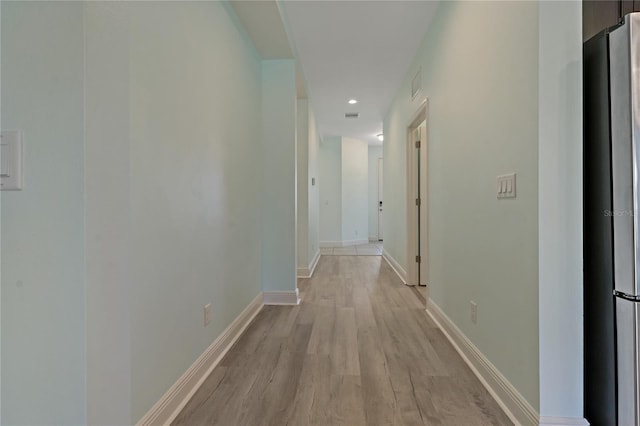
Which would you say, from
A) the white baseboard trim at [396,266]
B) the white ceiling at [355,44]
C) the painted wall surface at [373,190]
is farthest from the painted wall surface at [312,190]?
the painted wall surface at [373,190]

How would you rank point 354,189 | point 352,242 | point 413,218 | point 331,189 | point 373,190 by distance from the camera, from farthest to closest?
point 373,190, point 352,242, point 354,189, point 331,189, point 413,218

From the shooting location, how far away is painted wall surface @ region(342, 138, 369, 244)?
7.68 meters

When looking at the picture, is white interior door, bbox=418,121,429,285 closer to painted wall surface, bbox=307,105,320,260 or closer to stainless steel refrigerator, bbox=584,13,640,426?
painted wall surface, bbox=307,105,320,260

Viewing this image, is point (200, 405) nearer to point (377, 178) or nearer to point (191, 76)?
point (191, 76)

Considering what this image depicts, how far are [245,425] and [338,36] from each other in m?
3.17

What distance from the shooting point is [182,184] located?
1596 millimetres

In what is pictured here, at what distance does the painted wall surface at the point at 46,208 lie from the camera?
1.95ft

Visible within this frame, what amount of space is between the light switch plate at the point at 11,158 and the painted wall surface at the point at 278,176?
2622 mm

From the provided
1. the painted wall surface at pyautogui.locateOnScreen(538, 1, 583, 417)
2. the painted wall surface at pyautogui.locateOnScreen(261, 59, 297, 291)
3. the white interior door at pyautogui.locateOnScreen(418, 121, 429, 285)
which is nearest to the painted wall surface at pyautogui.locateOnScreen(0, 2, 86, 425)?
the painted wall surface at pyautogui.locateOnScreen(538, 1, 583, 417)

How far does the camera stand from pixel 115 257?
66cm

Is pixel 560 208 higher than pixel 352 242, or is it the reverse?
pixel 560 208

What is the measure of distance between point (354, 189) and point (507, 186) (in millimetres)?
6382

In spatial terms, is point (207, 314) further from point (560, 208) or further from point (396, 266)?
point (396, 266)

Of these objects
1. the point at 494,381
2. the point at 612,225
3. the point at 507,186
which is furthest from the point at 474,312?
the point at 612,225
